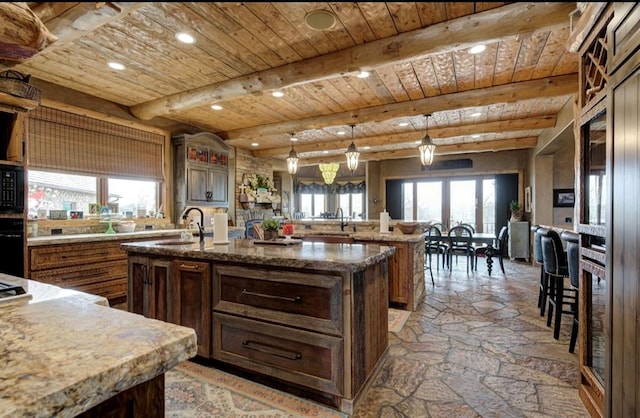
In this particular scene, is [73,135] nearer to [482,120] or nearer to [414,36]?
[414,36]

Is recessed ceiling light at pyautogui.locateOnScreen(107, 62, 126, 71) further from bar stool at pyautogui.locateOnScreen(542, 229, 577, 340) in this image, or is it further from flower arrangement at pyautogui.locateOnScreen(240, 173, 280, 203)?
bar stool at pyautogui.locateOnScreen(542, 229, 577, 340)

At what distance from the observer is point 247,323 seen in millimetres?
2279

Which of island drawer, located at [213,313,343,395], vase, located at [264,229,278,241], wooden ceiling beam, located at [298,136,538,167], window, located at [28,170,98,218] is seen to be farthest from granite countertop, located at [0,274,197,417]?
wooden ceiling beam, located at [298,136,538,167]

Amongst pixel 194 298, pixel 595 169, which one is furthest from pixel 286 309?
pixel 595 169

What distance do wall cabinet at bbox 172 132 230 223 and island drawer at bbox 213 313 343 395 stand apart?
12.1 ft

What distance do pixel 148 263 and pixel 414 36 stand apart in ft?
10.2

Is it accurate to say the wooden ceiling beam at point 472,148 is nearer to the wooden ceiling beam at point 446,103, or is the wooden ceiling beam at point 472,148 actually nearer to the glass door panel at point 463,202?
the glass door panel at point 463,202

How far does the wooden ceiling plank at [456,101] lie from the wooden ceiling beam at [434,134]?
6.21ft

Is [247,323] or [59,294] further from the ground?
[59,294]

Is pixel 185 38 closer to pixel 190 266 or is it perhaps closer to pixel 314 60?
pixel 314 60

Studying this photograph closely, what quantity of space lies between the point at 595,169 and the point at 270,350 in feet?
8.08

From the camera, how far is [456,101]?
437cm

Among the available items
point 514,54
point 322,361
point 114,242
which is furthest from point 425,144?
point 114,242

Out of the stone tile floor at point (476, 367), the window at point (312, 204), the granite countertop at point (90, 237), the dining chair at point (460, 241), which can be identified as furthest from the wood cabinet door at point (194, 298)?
the window at point (312, 204)
